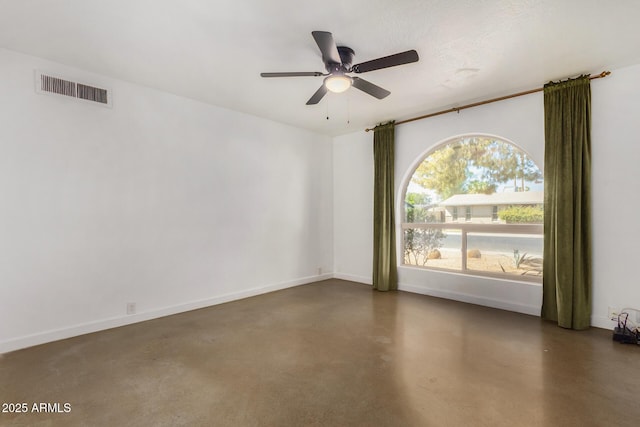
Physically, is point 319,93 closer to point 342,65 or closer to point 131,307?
point 342,65

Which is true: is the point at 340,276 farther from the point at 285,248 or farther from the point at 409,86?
the point at 409,86

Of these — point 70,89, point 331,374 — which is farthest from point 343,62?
point 70,89

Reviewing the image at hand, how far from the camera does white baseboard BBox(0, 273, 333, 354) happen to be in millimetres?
2928

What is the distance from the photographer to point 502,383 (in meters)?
2.32

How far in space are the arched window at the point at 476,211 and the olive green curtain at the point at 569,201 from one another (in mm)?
347

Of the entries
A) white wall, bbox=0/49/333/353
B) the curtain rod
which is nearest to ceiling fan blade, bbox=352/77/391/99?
the curtain rod

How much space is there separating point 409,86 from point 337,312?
9.86ft

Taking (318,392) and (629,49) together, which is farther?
(629,49)

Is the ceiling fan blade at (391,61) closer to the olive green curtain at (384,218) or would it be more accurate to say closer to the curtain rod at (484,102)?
the curtain rod at (484,102)

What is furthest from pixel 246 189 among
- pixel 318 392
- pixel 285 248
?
pixel 318 392

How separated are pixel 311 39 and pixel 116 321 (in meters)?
3.65

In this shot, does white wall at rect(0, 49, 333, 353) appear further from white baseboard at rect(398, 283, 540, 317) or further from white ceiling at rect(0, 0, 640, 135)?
white baseboard at rect(398, 283, 540, 317)

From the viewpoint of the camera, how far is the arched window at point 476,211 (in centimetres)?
405

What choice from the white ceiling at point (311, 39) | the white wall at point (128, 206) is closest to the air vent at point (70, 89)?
the white wall at point (128, 206)
